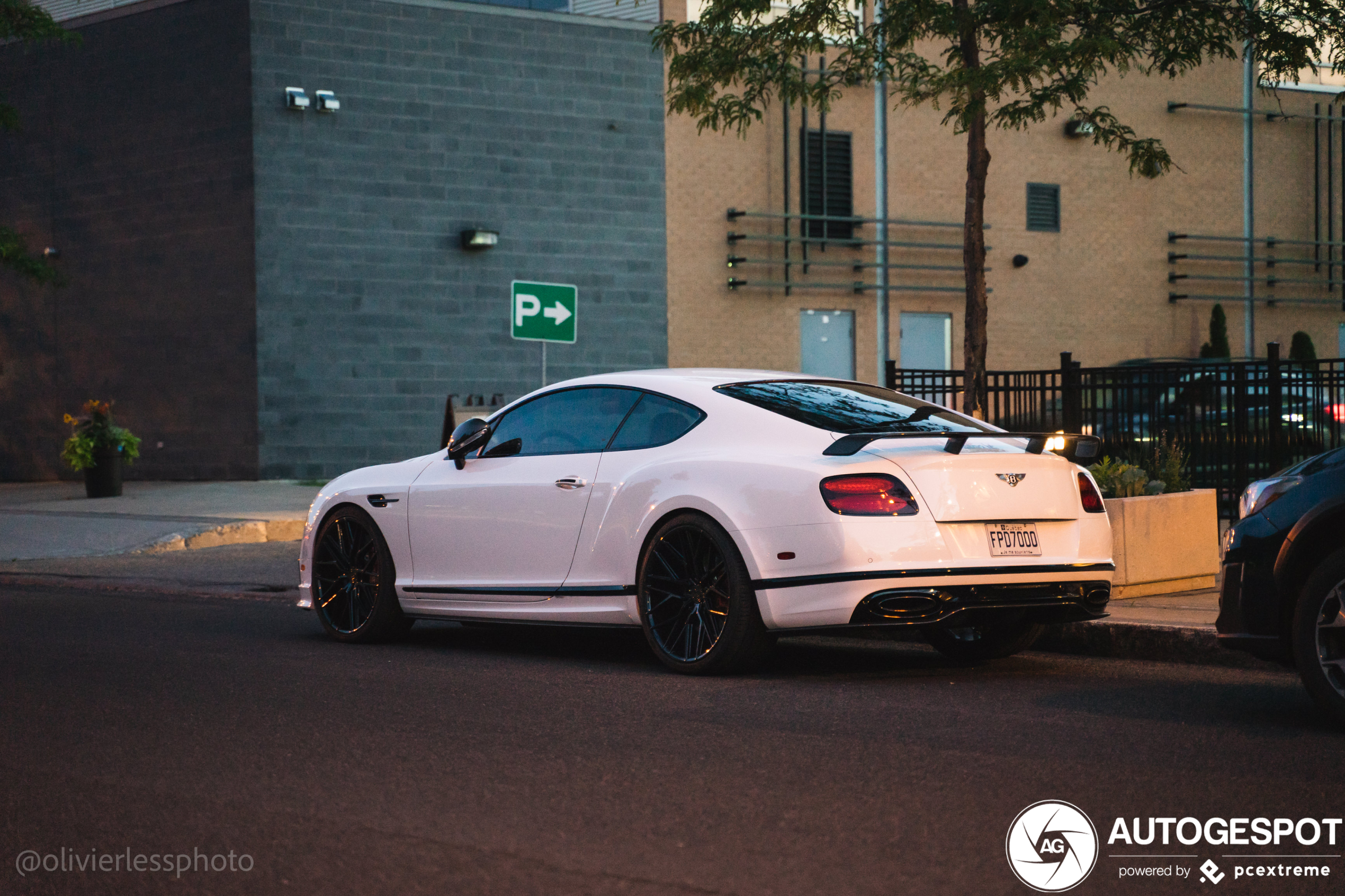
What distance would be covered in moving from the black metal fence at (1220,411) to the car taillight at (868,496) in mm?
7153

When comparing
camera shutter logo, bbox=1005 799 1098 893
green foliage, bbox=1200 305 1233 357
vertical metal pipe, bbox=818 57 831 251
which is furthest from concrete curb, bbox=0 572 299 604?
green foliage, bbox=1200 305 1233 357

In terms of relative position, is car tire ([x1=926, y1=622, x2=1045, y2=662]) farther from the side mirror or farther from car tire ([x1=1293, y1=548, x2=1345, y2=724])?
the side mirror

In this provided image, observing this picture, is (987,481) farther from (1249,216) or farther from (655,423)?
(1249,216)

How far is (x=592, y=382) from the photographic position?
8523mm

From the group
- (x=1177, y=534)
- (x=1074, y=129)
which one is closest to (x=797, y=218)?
(x=1074, y=129)

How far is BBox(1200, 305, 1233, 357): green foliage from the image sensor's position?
30.8 m

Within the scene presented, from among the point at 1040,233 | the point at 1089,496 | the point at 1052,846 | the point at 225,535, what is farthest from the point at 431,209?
the point at 1052,846

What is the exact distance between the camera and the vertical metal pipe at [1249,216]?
104 ft

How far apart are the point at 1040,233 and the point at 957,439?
945 inches

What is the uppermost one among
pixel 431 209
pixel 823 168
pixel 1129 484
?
pixel 823 168

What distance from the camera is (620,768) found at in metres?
5.37

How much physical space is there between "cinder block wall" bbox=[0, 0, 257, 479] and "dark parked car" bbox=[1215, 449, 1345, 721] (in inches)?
768

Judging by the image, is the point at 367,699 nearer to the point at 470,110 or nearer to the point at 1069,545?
the point at 1069,545

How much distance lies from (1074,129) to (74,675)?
84.2 ft
